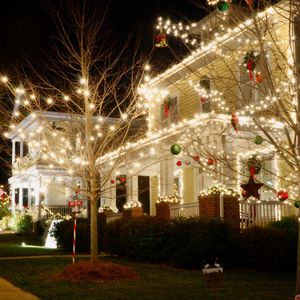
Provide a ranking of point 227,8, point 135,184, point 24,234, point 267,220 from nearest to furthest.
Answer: point 227,8 < point 267,220 < point 135,184 < point 24,234

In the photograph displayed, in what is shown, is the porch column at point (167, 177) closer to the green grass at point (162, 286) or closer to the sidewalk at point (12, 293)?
the green grass at point (162, 286)

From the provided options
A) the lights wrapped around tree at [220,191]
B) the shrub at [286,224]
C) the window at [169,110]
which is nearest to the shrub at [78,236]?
the window at [169,110]

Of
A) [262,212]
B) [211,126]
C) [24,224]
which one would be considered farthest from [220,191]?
[24,224]

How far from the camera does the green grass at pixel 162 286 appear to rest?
9.18 m

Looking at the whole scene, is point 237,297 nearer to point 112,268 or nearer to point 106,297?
point 106,297

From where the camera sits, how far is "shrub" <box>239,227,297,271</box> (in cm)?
1280

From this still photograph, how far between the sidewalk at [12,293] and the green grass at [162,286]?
16cm

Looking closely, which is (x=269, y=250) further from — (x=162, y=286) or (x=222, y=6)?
(x=222, y=6)

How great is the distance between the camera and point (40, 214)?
29.4 meters

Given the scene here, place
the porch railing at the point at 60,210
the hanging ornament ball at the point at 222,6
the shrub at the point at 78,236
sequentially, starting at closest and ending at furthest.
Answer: the hanging ornament ball at the point at 222,6
the shrub at the point at 78,236
the porch railing at the point at 60,210

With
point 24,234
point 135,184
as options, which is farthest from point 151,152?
point 24,234

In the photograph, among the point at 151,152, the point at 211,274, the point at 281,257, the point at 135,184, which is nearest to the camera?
the point at 211,274

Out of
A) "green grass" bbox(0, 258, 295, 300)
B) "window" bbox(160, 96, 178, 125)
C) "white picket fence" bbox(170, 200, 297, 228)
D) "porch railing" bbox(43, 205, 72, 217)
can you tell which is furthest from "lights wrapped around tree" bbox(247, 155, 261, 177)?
"porch railing" bbox(43, 205, 72, 217)

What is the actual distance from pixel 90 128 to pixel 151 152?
6.62 metres
